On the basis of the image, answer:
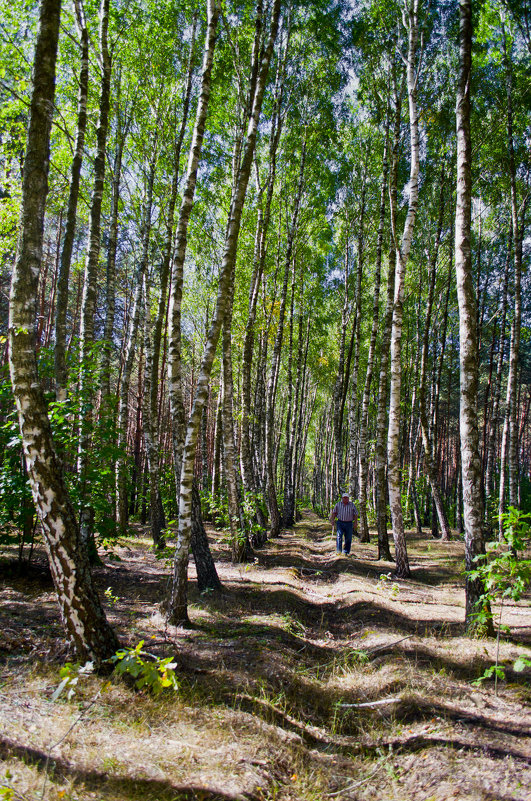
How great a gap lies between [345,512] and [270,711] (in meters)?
8.19

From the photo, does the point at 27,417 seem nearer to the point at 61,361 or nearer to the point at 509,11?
the point at 61,361

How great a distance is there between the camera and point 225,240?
7.34 m

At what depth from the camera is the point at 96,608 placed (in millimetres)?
3883

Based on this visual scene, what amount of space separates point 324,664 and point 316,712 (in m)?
1.06

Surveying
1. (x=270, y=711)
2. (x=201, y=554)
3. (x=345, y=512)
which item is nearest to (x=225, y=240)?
(x=201, y=554)

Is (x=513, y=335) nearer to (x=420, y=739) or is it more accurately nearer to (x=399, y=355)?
(x=399, y=355)

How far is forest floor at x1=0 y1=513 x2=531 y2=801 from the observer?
2.89m

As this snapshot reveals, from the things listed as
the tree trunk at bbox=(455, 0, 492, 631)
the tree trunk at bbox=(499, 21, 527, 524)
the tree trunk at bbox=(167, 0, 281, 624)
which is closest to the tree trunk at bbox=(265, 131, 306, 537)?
the tree trunk at bbox=(499, 21, 527, 524)

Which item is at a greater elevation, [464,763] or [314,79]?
[314,79]

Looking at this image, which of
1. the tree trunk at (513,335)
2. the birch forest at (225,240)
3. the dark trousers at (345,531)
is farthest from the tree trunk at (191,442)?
the tree trunk at (513,335)

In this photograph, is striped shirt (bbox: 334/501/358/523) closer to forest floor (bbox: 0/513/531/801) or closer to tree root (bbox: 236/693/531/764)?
forest floor (bbox: 0/513/531/801)

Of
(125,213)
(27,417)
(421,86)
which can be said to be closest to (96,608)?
(27,417)

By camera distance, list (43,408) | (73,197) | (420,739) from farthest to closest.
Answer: (73,197) < (43,408) < (420,739)

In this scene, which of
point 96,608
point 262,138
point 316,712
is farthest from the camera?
point 262,138
